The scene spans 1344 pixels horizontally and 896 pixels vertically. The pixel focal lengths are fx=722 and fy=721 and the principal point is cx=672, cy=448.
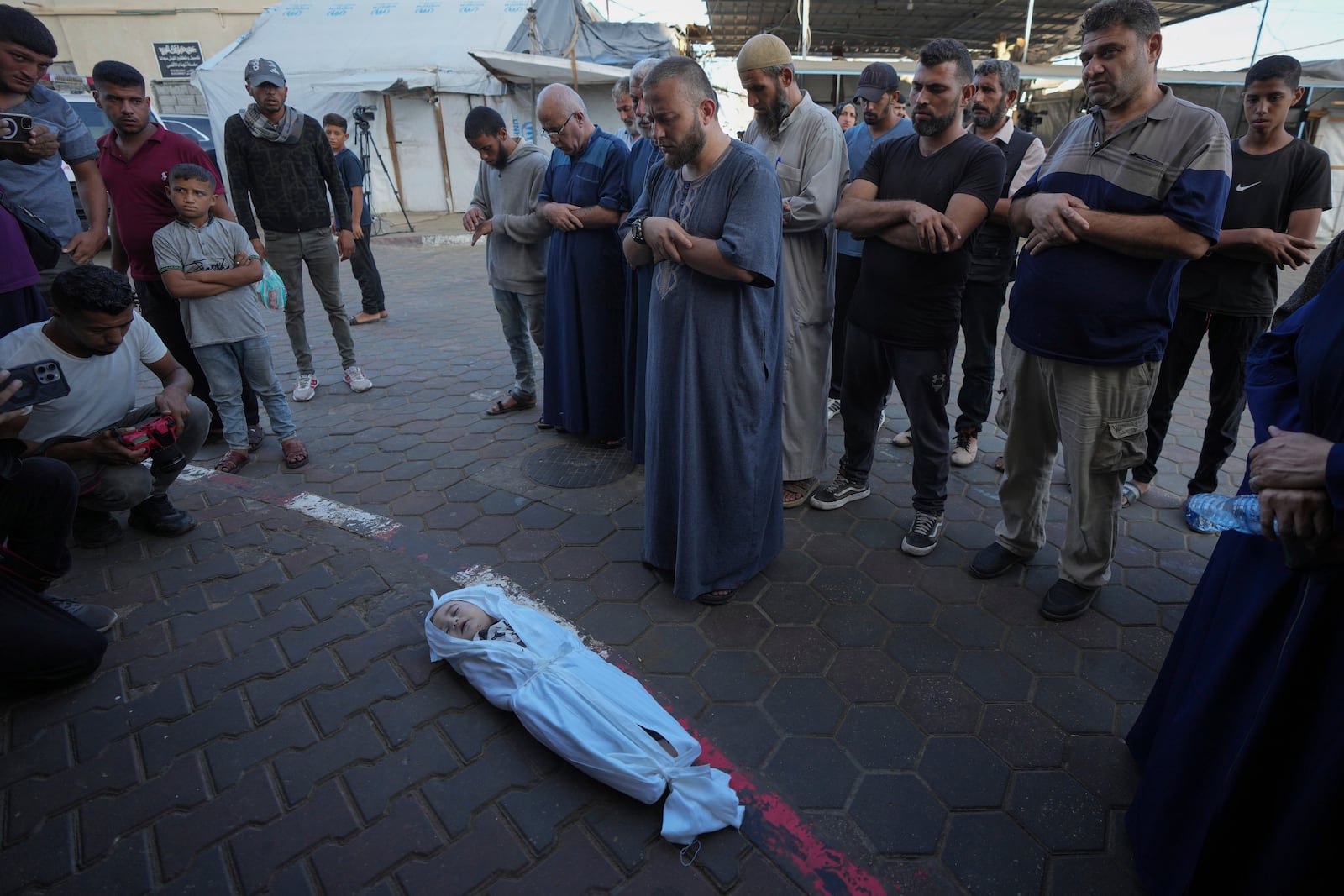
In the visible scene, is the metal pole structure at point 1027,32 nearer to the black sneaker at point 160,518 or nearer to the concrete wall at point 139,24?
the black sneaker at point 160,518

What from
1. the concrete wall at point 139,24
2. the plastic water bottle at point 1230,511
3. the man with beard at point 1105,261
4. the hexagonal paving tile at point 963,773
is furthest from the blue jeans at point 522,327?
the concrete wall at point 139,24

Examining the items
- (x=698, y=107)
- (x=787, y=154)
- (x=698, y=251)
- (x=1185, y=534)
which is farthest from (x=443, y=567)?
(x=1185, y=534)

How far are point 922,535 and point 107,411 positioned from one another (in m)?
3.99

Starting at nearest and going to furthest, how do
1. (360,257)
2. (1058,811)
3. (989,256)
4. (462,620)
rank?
(1058,811) < (462,620) < (989,256) < (360,257)

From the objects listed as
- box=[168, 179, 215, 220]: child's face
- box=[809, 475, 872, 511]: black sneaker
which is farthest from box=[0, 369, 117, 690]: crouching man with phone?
box=[809, 475, 872, 511]: black sneaker

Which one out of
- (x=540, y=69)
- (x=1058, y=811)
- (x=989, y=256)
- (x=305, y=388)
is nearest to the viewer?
(x=1058, y=811)

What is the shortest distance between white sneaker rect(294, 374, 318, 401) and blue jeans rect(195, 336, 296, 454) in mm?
1077

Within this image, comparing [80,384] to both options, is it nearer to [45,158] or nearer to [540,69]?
[45,158]

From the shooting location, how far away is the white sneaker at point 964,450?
4527 mm

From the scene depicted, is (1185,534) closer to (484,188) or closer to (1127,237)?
(1127,237)

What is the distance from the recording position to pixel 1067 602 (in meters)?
3.04

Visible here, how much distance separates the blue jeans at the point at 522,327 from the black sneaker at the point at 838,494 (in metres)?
2.09

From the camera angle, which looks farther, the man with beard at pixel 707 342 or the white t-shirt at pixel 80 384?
the white t-shirt at pixel 80 384

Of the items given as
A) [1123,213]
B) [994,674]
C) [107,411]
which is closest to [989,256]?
[1123,213]
